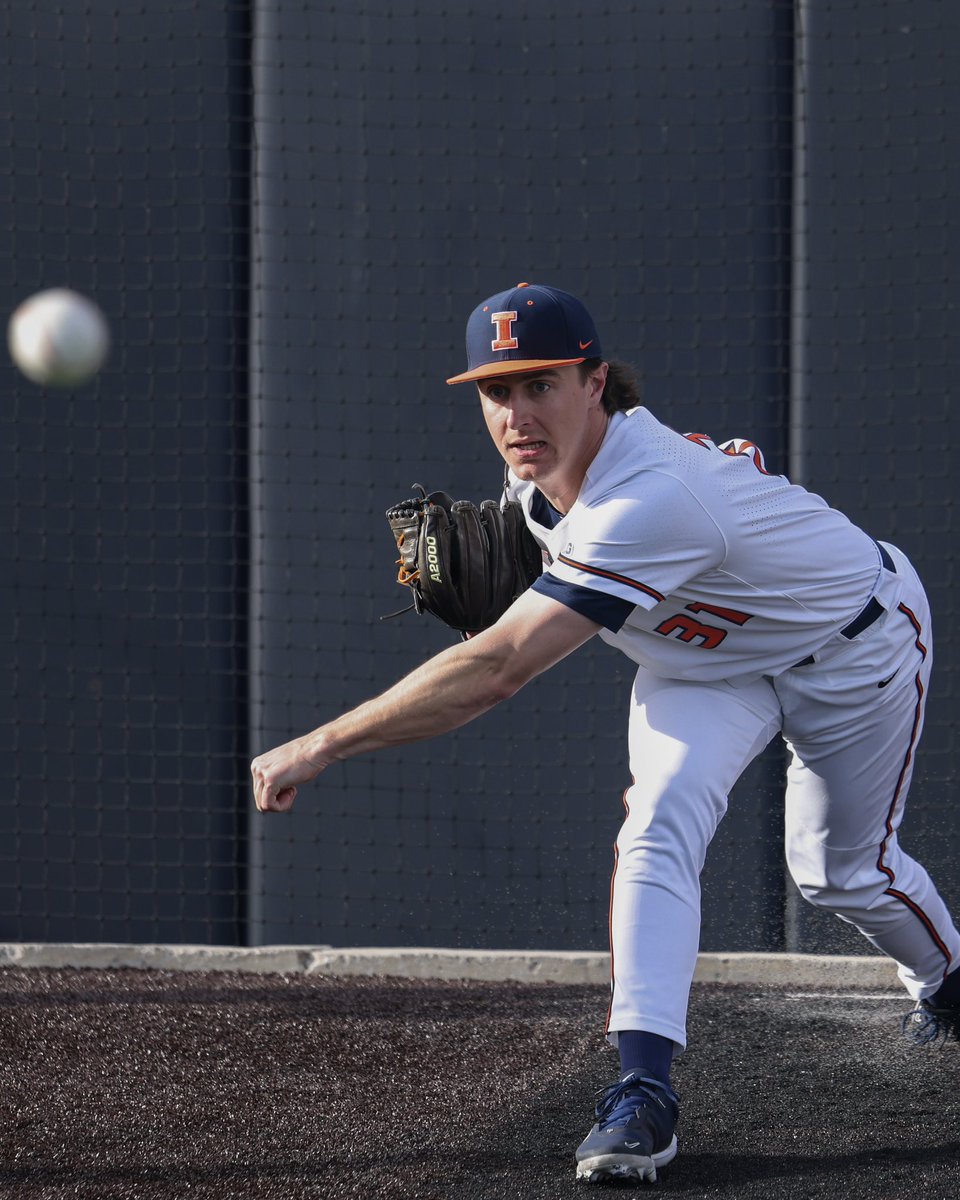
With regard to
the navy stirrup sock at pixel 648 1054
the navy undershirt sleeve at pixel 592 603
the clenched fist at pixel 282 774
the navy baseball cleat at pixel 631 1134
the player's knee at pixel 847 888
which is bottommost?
the navy baseball cleat at pixel 631 1134

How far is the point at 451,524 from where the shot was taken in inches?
111

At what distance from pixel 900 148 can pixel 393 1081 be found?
10.4 ft

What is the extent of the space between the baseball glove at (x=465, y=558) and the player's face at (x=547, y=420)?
0.28m

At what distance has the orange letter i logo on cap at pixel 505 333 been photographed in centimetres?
242

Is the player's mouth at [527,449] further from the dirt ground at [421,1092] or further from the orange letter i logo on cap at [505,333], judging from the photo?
the dirt ground at [421,1092]

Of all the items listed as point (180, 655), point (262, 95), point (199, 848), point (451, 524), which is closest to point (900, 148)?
point (262, 95)

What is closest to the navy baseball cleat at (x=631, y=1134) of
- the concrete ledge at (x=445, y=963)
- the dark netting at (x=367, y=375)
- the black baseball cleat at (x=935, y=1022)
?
the black baseball cleat at (x=935, y=1022)

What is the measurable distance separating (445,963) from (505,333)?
7.12ft

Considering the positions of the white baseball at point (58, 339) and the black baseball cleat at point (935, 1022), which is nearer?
the black baseball cleat at point (935, 1022)

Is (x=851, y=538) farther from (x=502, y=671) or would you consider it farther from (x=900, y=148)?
(x=900, y=148)

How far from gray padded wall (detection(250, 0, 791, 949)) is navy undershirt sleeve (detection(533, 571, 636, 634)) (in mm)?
2180

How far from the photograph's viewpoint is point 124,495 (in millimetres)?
4555

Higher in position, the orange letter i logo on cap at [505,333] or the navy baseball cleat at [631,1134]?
the orange letter i logo on cap at [505,333]

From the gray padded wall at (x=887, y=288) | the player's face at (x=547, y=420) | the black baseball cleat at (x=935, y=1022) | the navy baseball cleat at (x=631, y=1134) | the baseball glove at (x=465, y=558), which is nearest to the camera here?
the navy baseball cleat at (x=631, y=1134)
